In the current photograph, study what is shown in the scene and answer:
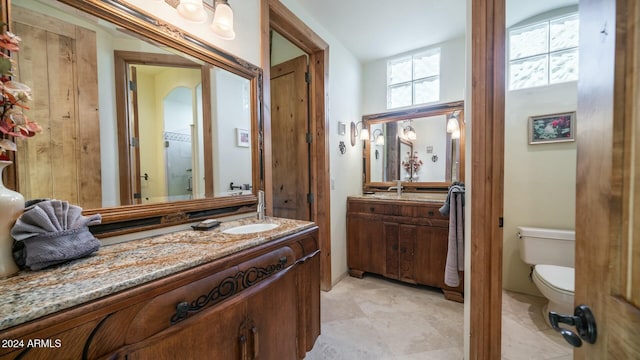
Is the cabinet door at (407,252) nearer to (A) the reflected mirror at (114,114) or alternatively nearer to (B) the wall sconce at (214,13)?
(A) the reflected mirror at (114,114)

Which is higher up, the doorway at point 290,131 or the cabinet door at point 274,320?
the doorway at point 290,131

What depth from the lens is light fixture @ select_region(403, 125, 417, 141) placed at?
109 inches

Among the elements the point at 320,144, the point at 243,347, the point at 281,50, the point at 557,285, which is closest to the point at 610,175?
the point at 243,347

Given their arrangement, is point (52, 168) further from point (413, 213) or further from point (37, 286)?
point (413, 213)

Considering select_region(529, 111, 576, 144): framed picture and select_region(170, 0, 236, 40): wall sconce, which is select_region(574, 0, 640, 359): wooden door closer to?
select_region(170, 0, 236, 40): wall sconce

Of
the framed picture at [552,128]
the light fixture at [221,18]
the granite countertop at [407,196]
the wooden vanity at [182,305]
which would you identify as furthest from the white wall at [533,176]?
the light fixture at [221,18]

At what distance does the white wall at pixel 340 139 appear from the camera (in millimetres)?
2504

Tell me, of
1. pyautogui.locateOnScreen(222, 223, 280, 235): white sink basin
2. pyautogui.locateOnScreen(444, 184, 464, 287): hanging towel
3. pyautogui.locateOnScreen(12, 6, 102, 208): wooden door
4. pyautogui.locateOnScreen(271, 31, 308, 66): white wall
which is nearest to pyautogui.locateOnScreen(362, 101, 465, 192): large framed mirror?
pyautogui.locateOnScreen(444, 184, 464, 287): hanging towel

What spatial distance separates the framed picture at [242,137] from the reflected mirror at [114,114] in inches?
2.5

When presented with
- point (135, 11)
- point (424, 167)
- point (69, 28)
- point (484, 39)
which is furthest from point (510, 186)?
point (69, 28)

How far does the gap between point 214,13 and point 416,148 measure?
2357 millimetres

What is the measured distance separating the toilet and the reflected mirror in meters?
2.39


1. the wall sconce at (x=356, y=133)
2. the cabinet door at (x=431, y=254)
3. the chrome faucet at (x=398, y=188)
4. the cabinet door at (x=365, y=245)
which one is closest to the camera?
the cabinet door at (x=431, y=254)

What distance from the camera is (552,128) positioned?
211 centimetres
